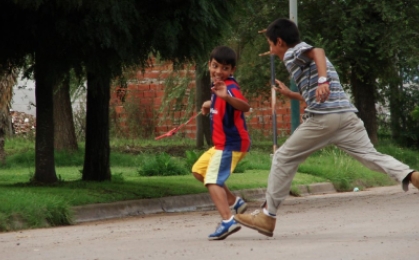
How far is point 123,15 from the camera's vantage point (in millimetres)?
12711

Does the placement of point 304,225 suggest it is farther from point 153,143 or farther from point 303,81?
point 153,143

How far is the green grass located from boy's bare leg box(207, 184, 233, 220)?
2847 mm

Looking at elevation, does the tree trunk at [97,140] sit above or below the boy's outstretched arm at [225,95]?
below

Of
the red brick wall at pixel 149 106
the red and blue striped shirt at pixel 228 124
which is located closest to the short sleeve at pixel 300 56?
the red and blue striped shirt at pixel 228 124

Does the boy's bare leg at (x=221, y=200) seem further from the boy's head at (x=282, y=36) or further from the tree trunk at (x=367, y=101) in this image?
the tree trunk at (x=367, y=101)

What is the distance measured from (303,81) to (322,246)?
1.36 meters

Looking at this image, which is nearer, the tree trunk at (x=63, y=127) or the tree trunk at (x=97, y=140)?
the tree trunk at (x=97, y=140)

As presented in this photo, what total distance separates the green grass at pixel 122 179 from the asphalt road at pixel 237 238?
395mm

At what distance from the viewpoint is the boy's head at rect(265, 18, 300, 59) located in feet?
28.7

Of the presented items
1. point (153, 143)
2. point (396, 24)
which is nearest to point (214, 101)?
point (396, 24)

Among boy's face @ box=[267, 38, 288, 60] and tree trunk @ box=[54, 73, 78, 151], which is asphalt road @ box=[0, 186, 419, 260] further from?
tree trunk @ box=[54, 73, 78, 151]

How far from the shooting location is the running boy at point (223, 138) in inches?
352

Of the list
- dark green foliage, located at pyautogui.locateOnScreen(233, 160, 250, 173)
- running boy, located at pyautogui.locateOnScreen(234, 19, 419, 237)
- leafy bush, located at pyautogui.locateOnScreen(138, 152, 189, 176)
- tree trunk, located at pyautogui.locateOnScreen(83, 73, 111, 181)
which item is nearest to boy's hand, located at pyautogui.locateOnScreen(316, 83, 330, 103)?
running boy, located at pyautogui.locateOnScreen(234, 19, 419, 237)

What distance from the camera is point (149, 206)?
44.3 ft
